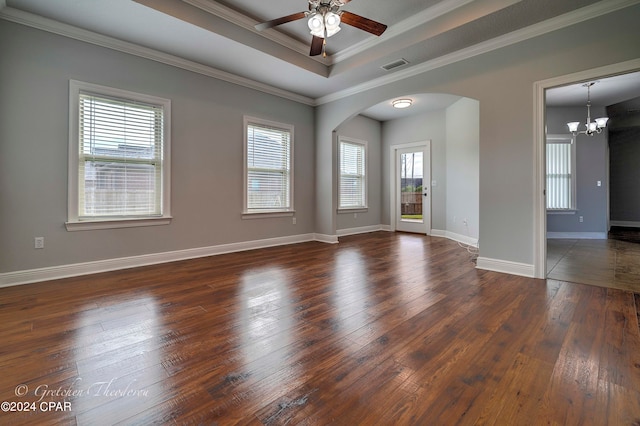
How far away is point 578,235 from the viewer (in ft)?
21.3

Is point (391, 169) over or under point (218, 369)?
over

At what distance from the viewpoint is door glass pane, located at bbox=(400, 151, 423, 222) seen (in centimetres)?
710

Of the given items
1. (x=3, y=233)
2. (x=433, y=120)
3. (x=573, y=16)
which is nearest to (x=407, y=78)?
(x=573, y=16)

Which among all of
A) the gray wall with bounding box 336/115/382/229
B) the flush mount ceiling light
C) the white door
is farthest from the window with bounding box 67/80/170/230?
the white door

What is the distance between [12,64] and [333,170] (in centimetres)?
446

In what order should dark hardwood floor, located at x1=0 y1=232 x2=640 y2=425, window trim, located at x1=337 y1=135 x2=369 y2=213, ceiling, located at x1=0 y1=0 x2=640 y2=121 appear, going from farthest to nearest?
window trim, located at x1=337 y1=135 x2=369 y2=213, ceiling, located at x1=0 y1=0 x2=640 y2=121, dark hardwood floor, located at x1=0 y1=232 x2=640 y2=425

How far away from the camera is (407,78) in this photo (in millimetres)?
4379

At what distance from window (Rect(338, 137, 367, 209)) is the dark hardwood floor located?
3.92 metres

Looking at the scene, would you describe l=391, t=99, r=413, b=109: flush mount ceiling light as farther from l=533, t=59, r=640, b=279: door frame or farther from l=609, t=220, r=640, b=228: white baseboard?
l=609, t=220, r=640, b=228: white baseboard

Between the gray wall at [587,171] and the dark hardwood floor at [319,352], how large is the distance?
4.80m

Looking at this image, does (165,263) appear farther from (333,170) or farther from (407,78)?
Result: (407,78)

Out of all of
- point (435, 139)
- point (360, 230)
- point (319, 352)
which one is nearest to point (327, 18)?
point (319, 352)

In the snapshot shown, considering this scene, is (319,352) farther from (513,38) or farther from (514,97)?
(513,38)

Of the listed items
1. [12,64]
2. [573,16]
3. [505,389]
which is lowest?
[505,389]
